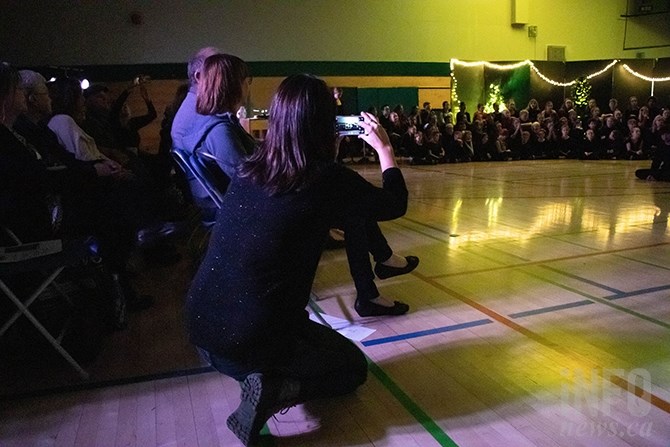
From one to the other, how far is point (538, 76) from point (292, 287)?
44.0 feet

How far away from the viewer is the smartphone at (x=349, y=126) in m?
2.21

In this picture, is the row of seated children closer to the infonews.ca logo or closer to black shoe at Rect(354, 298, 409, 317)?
black shoe at Rect(354, 298, 409, 317)

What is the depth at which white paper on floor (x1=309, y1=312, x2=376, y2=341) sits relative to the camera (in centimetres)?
260


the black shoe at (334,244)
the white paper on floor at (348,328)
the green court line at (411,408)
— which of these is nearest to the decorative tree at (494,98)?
the black shoe at (334,244)

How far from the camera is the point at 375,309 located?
2832mm

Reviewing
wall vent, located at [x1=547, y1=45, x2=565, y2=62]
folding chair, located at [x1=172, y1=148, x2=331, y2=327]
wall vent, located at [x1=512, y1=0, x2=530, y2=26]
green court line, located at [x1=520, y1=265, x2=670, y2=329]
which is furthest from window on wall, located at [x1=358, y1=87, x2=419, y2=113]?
folding chair, located at [x1=172, y1=148, x2=331, y2=327]

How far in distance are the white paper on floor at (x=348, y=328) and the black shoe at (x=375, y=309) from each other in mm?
100

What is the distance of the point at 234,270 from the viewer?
1.69 meters

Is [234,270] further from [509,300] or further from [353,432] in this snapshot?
[509,300]

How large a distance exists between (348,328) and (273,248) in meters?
1.17

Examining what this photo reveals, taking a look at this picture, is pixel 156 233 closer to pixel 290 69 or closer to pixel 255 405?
pixel 255 405

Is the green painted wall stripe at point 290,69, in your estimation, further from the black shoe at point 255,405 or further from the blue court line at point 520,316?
the black shoe at point 255,405

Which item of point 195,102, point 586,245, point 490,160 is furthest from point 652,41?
point 195,102

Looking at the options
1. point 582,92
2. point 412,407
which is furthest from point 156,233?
point 582,92
